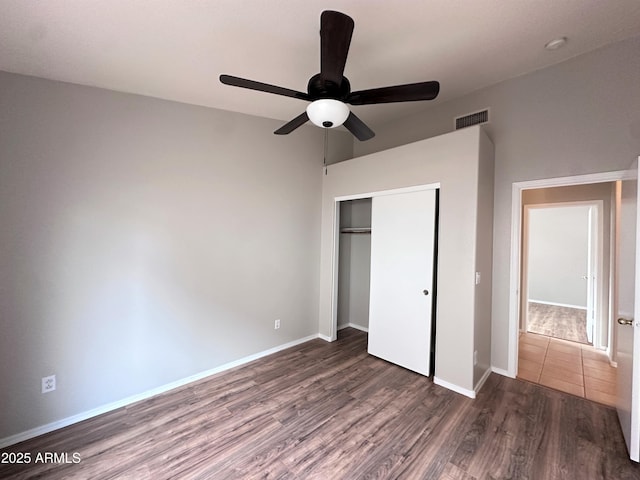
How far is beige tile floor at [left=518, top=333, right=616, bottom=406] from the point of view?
263 centimetres

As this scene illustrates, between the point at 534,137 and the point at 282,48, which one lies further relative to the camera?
the point at 534,137

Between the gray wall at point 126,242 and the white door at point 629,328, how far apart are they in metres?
3.12

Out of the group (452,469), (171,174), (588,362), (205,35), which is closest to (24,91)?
(171,174)

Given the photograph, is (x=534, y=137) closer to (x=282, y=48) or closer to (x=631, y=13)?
(x=631, y=13)

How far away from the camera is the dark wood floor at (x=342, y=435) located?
1.74 meters

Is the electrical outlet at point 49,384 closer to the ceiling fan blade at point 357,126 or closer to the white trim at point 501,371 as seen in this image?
the ceiling fan blade at point 357,126

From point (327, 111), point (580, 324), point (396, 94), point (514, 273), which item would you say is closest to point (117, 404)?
point (327, 111)

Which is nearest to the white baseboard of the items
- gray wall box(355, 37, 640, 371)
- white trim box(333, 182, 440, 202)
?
Answer: white trim box(333, 182, 440, 202)

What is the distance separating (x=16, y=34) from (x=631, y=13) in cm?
407

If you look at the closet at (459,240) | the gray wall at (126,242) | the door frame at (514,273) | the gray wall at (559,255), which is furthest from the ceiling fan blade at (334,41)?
the gray wall at (559,255)

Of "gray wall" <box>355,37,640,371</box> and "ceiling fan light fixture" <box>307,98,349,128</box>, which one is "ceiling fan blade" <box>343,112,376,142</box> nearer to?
"ceiling fan light fixture" <box>307,98,349,128</box>

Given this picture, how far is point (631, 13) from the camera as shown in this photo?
1.82m

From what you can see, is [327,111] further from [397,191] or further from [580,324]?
[580,324]

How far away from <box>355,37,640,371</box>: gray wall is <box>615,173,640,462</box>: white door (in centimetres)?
42
